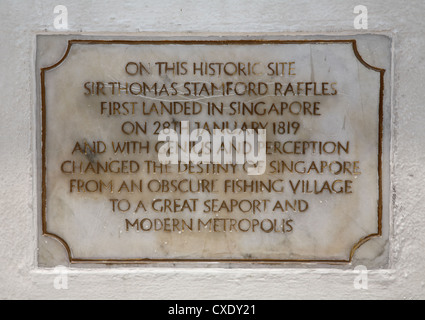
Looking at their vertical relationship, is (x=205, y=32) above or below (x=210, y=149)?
above

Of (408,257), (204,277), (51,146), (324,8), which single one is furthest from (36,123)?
(408,257)

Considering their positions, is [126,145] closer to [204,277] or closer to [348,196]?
[204,277]

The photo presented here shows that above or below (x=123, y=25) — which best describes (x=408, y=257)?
below
